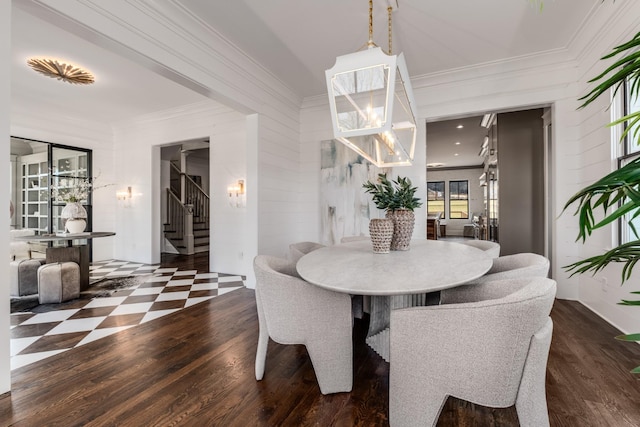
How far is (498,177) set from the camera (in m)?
5.16

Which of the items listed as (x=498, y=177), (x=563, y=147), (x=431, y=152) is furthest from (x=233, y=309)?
(x=431, y=152)

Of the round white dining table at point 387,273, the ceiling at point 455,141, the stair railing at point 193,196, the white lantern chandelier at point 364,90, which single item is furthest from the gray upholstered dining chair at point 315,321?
the stair railing at point 193,196

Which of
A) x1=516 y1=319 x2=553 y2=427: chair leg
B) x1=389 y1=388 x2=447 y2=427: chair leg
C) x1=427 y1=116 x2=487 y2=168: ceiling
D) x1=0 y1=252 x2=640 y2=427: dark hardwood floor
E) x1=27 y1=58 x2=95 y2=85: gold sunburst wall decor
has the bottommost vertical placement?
x1=0 y1=252 x2=640 y2=427: dark hardwood floor

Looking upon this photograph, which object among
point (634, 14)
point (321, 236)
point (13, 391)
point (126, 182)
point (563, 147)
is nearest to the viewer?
point (13, 391)

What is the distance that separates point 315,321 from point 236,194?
3.79 m

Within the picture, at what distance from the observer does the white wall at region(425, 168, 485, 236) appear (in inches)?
484

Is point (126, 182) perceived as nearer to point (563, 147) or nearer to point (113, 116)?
point (113, 116)

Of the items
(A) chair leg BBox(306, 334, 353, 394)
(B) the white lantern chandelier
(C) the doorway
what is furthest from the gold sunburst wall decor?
(C) the doorway

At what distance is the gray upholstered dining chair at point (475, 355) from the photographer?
48.8 inches

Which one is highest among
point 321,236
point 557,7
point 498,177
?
point 557,7

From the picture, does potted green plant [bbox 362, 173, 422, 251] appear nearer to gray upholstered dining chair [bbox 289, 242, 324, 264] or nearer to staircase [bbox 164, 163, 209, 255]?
gray upholstered dining chair [bbox 289, 242, 324, 264]

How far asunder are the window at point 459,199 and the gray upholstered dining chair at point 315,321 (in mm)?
12222

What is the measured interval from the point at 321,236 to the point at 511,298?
3857 millimetres

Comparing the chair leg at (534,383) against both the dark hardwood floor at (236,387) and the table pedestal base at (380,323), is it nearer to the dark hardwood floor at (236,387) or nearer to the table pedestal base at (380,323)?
the dark hardwood floor at (236,387)
